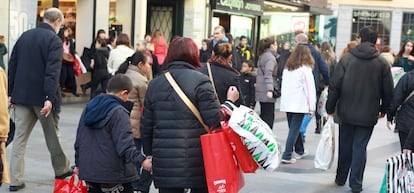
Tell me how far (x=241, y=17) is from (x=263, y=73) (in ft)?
47.9

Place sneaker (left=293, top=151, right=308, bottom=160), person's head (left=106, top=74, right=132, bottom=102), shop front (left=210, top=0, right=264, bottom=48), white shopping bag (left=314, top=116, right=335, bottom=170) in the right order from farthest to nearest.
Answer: shop front (left=210, top=0, right=264, bottom=48)
sneaker (left=293, top=151, right=308, bottom=160)
white shopping bag (left=314, top=116, right=335, bottom=170)
person's head (left=106, top=74, right=132, bottom=102)

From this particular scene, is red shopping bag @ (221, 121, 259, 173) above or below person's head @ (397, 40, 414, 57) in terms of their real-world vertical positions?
below

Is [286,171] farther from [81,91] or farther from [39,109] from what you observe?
[81,91]

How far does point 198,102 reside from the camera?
5043 mm

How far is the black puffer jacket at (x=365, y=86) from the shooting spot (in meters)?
7.88

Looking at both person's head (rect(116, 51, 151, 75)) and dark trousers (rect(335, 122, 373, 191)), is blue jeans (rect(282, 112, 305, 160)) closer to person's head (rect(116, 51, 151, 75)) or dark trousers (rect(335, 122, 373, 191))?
dark trousers (rect(335, 122, 373, 191))

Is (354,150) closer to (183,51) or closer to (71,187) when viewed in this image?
(183,51)

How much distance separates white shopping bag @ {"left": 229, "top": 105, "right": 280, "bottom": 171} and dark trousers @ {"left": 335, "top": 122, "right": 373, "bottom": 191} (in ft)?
10.2

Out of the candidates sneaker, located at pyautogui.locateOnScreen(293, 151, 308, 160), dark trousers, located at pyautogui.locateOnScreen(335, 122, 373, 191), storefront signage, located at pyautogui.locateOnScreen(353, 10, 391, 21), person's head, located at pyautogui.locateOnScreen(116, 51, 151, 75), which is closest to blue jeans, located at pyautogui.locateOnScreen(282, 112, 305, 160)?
sneaker, located at pyautogui.locateOnScreen(293, 151, 308, 160)

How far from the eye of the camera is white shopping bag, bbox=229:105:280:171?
16.4 ft

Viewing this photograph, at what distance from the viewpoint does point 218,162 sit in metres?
4.96

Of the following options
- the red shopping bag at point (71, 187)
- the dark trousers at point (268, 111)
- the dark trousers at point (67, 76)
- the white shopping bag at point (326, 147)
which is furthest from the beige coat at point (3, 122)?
the dark trousers at point (67, 76)

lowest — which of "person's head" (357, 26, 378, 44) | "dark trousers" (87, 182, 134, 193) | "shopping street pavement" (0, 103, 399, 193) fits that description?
"shopping street pavement" (0, 103, 399, 193)

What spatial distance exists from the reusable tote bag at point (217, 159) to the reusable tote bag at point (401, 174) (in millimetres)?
1692
